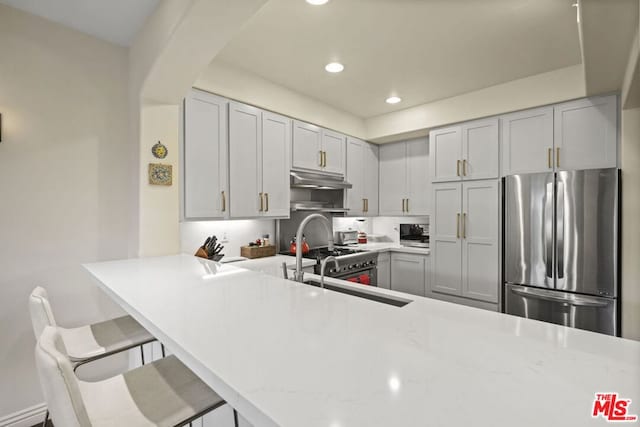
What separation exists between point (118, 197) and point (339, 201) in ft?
7.49

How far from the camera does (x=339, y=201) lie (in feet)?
12.4

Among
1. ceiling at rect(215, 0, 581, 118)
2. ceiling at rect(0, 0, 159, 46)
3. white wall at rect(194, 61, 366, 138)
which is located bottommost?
white wall at rect(194, 61, 366, 138)

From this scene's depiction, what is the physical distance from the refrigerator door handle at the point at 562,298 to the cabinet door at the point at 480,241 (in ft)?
1.03

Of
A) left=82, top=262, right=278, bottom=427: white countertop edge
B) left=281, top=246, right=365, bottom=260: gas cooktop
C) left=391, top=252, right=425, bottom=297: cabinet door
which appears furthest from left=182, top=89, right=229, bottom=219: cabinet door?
left=391, top=252, right=425, bottom=297: cabinet door

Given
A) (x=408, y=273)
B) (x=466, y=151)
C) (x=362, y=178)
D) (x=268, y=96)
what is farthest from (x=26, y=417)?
(x=466, y=151)

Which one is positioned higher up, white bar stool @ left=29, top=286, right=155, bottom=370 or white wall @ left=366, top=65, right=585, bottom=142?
white wall @ left=366, top=65, right=585, bottom=142

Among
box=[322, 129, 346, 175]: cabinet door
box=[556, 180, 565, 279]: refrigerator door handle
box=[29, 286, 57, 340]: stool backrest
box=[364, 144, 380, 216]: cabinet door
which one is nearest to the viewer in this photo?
box=[29, 286, 57, 340]: stool backrest

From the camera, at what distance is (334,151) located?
11.9ft

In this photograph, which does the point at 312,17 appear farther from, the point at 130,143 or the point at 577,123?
the point at 577,123

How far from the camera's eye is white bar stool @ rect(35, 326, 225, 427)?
68 centimetres

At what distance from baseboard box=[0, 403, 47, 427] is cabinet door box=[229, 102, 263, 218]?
1724 mm

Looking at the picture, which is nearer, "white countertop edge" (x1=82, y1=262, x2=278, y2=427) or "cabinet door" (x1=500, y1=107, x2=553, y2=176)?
"white countertop edge" (x1=82, y1=262, x2=278, y2=427)

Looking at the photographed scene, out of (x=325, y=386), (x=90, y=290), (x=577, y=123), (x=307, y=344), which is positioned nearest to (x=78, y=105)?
(x=90, y=290)

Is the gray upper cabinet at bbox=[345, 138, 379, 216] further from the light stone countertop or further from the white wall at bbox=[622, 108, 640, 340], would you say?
the light stone countertop
